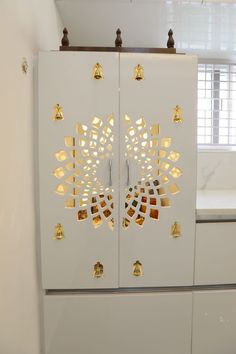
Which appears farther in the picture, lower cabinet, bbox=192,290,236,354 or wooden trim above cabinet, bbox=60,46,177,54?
lower cabinet, bbox=192,290,236,354

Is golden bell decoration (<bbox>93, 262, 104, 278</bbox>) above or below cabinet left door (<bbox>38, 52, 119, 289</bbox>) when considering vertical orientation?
below

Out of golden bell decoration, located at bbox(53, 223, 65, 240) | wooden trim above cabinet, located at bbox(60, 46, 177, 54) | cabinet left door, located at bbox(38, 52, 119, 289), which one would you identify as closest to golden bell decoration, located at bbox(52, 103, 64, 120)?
cabinet left door, located at bbox(38, 52, 119, 289)

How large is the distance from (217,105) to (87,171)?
150 cm

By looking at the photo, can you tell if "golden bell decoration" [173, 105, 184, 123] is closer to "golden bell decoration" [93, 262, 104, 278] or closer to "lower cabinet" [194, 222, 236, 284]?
"lower cabinet" [194, 222, 236, 284]

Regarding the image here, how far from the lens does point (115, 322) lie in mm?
1613

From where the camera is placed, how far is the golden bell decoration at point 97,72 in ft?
4.92

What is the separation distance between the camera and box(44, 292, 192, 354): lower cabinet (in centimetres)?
160

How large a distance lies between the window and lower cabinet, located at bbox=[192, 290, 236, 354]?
127cm

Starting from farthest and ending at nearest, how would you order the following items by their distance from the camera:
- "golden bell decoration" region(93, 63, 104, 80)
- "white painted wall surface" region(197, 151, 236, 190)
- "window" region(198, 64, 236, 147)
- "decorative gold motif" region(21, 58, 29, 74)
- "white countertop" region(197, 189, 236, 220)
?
1. "window" region(198, 64, 236, 147)
2. "white painted wall surface" region(197, 151, 236, 190)
3. "white countertop" region(197, 189, 236, 220)
4. "golden bell decoration" region(93, 63, 104, 80)
5. "decorative gold motif" region(21, 58, 29, 74)

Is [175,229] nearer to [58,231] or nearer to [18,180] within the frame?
[58,231]

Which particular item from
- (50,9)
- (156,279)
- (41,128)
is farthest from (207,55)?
(156,279)

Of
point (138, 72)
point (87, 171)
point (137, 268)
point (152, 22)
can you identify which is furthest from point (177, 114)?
point (137, 268)

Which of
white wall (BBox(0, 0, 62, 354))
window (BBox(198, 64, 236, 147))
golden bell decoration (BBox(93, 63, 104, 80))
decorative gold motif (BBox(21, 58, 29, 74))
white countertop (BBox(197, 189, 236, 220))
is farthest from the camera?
window (BBox(198, 64, 236, 147))

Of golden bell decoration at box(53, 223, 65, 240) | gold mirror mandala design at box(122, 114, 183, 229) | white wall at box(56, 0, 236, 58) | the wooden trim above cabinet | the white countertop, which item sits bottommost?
golden bell decoration at box(53, 223, 65, 240)
